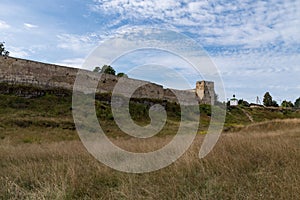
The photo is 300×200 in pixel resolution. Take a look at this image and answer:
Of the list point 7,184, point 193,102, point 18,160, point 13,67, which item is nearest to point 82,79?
point 13,67

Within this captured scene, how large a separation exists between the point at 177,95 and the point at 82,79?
1345 centimetres

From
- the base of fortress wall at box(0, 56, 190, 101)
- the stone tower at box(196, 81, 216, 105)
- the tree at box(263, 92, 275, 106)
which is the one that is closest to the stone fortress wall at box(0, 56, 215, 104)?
the base of fortress wall at box(0, 56, 190, 101)

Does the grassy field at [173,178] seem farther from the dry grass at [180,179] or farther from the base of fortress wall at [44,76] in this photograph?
the base of fortress wall at [44,76]

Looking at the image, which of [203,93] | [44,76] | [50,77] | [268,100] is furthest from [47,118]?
[268,100]

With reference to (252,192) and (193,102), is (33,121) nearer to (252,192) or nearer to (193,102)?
(252,192)

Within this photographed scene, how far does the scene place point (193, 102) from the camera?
115 feet

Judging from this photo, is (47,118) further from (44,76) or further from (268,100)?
(268,100)

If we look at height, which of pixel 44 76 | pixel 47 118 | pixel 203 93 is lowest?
pixel 47 118

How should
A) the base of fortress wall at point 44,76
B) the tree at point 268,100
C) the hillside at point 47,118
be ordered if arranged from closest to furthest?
the hillside at point 47,118
the base of fortress wall at point 44,76
the tree at point 268,100

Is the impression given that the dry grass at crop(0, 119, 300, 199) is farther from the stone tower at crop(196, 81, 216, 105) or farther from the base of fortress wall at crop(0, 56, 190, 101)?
the stone tower at crop(196, 81, 216, 105)

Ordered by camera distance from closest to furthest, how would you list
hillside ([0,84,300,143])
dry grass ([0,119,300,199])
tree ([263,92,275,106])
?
1. dry grass ([0,119,300,199])
2. hillside ([0,84,300,143])
3. tree ([263,92,275,106])

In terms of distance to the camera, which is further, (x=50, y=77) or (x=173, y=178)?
(x=50, y=77)

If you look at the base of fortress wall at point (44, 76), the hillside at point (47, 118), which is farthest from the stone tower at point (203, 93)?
the hillside at point (47, 118)

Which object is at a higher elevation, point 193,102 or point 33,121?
point 193,102
